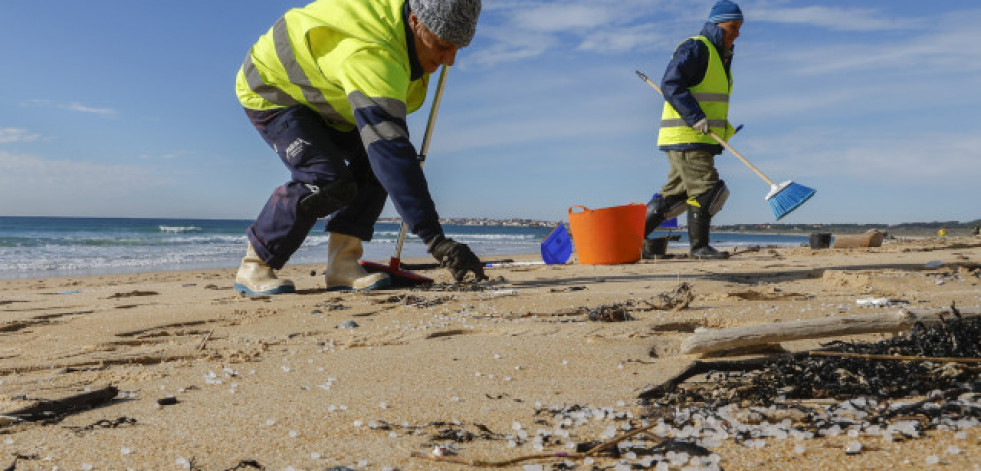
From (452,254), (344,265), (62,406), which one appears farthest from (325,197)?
(62,406)

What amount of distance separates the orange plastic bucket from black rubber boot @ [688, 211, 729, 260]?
77 centimetres

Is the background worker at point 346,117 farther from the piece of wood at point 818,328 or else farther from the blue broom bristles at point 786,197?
the blue broom bristles at point 786,197

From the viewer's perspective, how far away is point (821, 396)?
1.55 metres

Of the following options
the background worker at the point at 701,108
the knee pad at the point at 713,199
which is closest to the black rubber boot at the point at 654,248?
the background worker at the point at 701,108

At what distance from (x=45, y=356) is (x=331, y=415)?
154cm

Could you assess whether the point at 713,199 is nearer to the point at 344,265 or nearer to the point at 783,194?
the point at 783,194

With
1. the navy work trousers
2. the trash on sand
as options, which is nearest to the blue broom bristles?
the trash on sand

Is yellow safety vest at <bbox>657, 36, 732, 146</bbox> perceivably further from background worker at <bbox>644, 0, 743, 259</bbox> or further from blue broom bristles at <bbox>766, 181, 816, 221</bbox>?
blue broom bristles at <bbox>766, 181, 816, 221</bbox>

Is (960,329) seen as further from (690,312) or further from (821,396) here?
(690,312)

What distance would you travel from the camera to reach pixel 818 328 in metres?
1.81

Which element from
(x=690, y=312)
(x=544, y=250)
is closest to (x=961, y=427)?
(x=690, y=312)

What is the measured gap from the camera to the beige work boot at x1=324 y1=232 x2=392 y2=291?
4.32 m

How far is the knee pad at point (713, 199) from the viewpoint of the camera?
6.29m

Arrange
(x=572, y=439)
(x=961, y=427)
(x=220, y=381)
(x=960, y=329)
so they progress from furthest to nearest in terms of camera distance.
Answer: (x=220, y=381) < (x=960, y=329) < (x=572, y=439) < (x=961, y=427)
